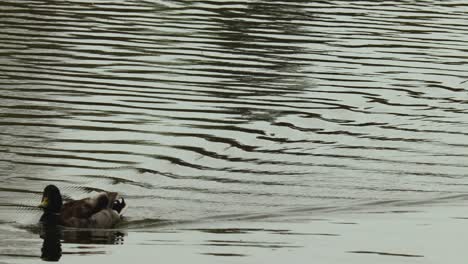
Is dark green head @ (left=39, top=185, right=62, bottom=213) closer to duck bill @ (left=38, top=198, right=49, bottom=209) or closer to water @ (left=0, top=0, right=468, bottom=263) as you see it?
duck bill @ (left=38, top=198, right=49, bottom=209)

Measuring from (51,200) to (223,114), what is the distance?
601 centimetres

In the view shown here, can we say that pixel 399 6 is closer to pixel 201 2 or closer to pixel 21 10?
pixel 201 2

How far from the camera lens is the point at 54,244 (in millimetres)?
15781

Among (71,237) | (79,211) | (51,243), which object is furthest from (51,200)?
(51,243)

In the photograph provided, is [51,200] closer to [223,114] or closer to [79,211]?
[79,211]

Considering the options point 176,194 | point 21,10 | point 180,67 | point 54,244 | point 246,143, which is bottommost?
point 54,244

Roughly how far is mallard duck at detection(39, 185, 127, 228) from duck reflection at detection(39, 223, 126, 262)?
6cm

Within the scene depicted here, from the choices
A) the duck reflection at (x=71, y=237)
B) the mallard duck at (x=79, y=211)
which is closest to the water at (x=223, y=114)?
the duck reflection at (x=71, y=237)

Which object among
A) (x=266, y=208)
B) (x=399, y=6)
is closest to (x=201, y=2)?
(x=399, y=6)

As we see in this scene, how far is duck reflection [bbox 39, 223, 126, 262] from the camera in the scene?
1578 cm

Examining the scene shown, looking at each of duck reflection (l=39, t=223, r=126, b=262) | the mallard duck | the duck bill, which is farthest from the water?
the duck bill

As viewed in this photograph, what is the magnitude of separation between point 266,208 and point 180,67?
306 inches

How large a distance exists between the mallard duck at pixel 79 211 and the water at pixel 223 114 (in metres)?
0.20

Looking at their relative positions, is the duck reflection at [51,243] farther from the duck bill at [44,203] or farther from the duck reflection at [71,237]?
the duck bill at [44,203]
